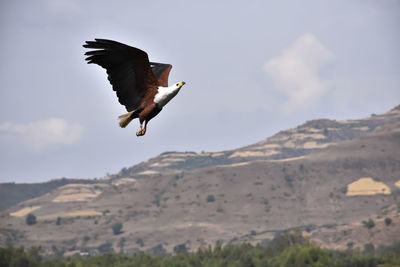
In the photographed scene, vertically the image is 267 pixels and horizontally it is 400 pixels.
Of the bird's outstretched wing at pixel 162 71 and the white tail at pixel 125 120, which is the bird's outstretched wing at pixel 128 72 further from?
the bird's outstretched wing at pixel 162 71

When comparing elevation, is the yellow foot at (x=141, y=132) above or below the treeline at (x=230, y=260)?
above

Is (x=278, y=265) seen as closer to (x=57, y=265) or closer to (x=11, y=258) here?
(x=57, y=265)

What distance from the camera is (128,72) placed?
1309 centimetres

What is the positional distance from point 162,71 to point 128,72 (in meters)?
3.02

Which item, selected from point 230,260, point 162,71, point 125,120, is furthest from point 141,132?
point 230,260

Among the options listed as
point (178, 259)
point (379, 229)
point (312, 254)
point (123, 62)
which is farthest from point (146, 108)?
point (379, 229)

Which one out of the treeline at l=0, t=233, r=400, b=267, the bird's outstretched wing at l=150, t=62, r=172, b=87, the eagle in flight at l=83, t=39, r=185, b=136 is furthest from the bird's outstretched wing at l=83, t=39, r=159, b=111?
the treeline at l=0, t=233, r=400, b=267

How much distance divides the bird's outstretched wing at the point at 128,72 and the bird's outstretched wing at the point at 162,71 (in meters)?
1.66

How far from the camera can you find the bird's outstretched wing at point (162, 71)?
49.6 ft

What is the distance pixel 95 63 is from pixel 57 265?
105 m

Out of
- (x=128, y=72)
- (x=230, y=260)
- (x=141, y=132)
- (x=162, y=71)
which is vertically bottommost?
(x=230, y=260)

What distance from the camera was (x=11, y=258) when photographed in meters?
114

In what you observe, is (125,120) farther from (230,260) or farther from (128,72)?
(230,260)

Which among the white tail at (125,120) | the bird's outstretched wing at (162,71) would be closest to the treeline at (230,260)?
the bird's outstretched wing at (162,71)
